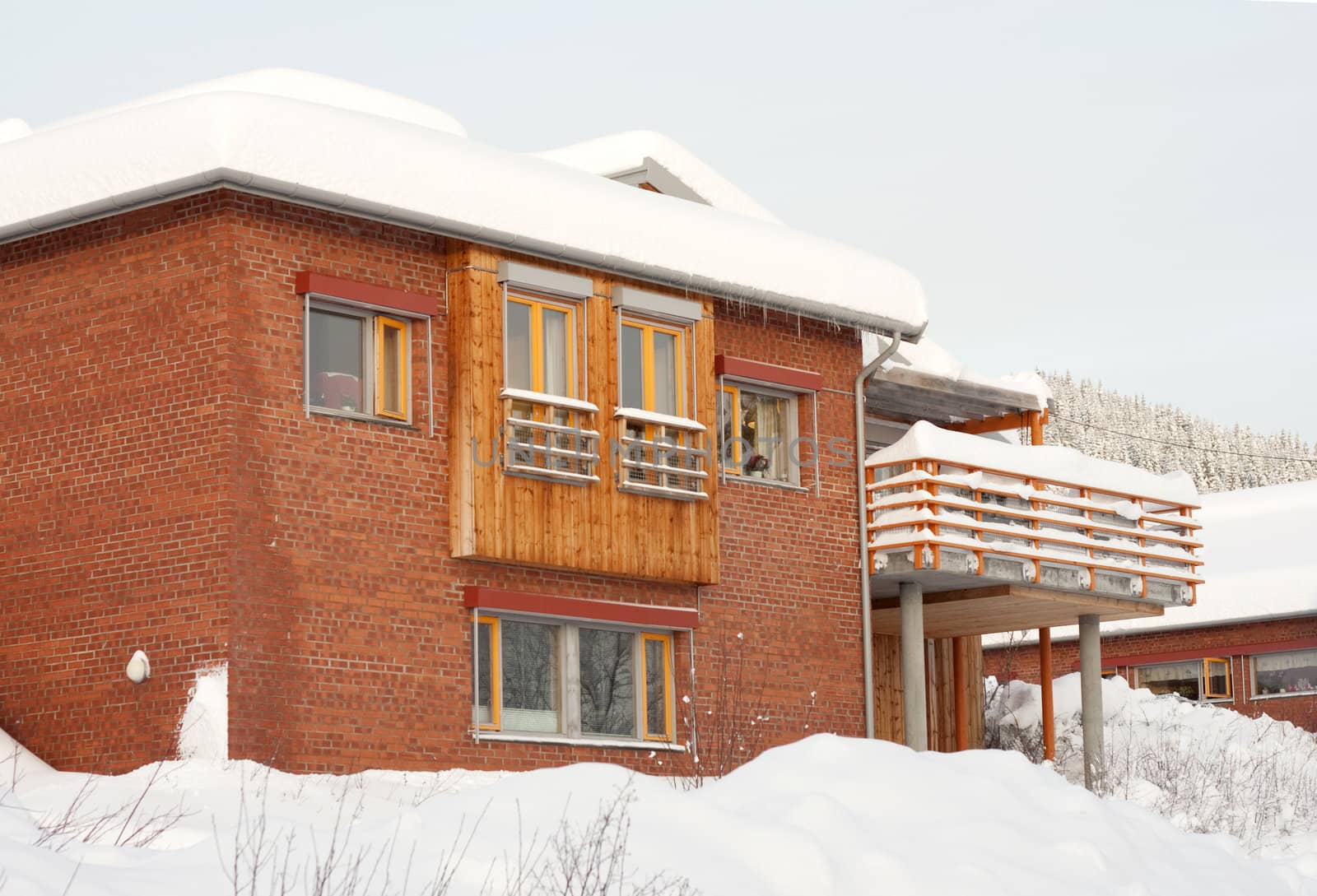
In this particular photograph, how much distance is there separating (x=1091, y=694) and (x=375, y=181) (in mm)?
12167

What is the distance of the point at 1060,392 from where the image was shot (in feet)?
314

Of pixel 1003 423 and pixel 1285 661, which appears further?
pixel 1285 661

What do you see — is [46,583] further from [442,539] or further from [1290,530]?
[1290,530]

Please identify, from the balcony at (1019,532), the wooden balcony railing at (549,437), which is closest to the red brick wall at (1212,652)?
the balcony at (1019,532)

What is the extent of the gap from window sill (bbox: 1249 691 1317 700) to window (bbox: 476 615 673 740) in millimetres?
18943

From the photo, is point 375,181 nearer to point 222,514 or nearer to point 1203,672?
point 222,514

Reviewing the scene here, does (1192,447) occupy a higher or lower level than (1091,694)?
higher

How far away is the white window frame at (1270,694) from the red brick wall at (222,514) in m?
20.5

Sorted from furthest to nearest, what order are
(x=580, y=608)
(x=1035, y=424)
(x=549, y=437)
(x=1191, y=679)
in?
(x=1191, y=679) → (x=1035, y=424) → (x=580, y=608) → (x=549, y=437)

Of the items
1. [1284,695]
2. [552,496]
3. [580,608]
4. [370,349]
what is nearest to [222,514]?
[370,349]

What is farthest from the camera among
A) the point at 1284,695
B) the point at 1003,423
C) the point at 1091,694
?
the point at 1284,695

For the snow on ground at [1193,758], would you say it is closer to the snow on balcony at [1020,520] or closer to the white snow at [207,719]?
the snow on balcony at [1020,520]

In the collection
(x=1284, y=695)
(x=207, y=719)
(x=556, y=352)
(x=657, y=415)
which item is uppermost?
(x=556, y=352)

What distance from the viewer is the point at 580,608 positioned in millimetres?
18078
